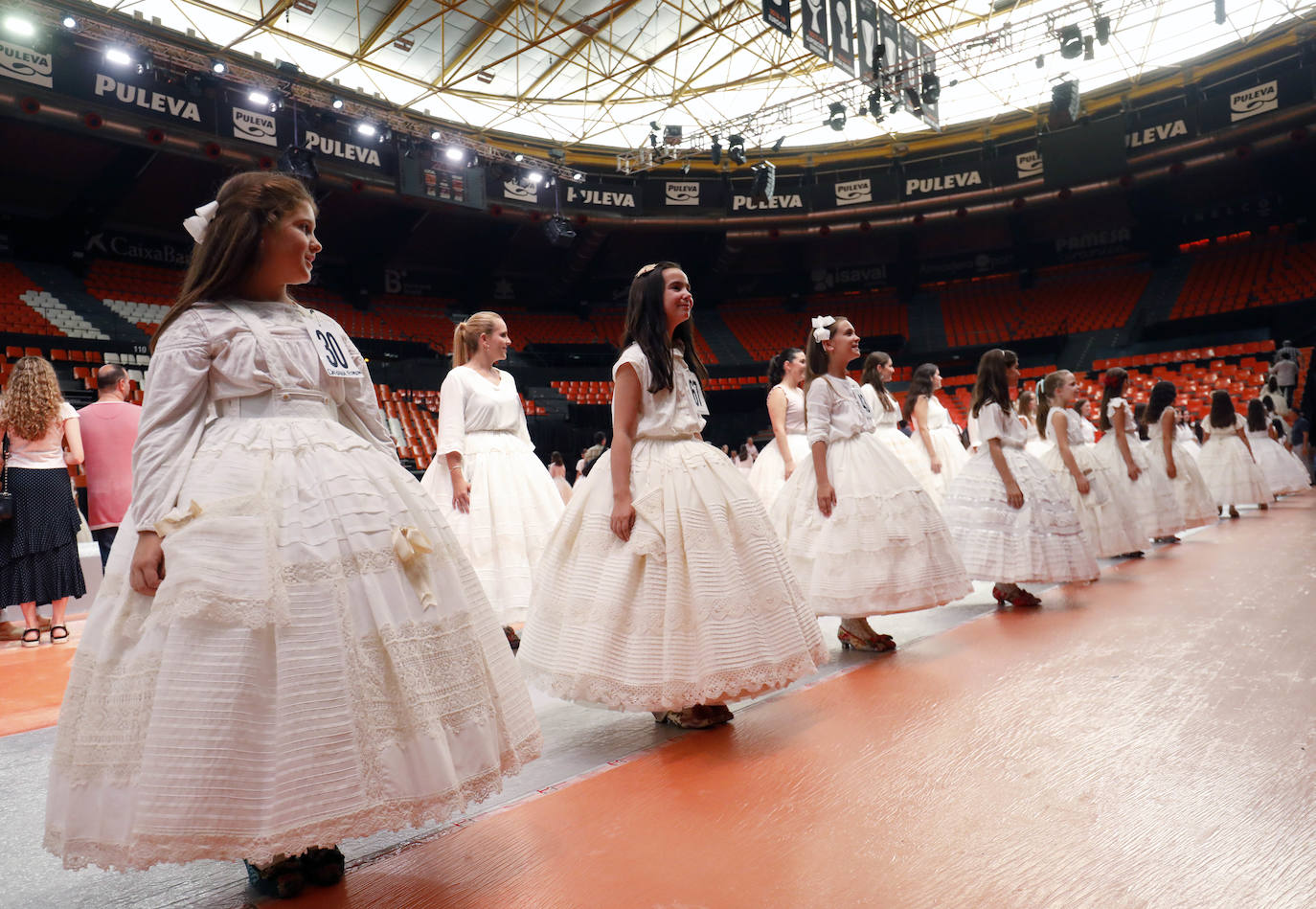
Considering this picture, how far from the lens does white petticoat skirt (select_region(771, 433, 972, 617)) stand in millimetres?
3240

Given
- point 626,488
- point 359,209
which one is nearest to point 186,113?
point 359,209

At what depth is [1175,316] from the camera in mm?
18703

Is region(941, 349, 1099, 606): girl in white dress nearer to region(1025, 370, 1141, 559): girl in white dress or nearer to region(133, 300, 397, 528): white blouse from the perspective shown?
region(1025, 370, 1141, 559): girl in white dress

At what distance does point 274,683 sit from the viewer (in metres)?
1.32

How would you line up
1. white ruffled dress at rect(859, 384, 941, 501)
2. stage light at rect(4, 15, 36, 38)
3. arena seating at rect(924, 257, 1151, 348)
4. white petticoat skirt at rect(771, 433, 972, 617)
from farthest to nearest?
arena seating at rect(924, 257, 1151, 348) < stage light at rect(4, 15, 36, 38) < white ruffled dress at rect(859, 384, 941, 501) < white petticoat skirt at rect(771, 433, 972, 617)

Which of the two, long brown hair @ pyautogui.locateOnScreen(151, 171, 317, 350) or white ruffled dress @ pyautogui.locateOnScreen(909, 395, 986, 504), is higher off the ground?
long brown hair @ pyautogui.locateOnScreen(151, 171, 317, 350)

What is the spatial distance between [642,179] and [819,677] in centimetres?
1863

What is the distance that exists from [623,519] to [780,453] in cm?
362

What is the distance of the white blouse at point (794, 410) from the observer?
5.49m

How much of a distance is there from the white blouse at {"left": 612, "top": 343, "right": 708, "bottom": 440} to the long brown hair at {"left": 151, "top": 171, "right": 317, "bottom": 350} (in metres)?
1.13

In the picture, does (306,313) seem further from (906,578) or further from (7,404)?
(7,404)

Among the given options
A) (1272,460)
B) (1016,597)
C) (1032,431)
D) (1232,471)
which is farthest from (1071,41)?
(1016,597)

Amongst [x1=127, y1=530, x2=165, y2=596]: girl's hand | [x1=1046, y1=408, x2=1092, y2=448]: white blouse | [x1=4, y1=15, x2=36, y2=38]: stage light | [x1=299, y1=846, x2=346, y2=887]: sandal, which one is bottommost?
[x1=299, y1=846, x2=346, y2=887]: sandal

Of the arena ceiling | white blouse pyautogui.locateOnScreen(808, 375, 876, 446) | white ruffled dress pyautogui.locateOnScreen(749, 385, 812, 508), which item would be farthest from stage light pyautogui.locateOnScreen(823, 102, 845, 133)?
white blouse pyautogui.locateOnScreen(808, 375, 876, 446)
